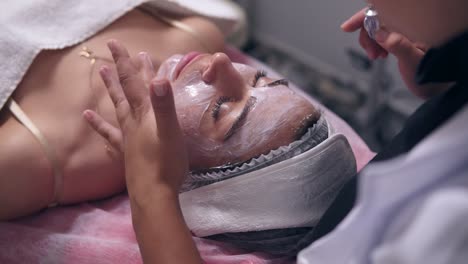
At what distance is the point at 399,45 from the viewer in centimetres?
94

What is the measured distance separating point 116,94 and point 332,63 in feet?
4.30

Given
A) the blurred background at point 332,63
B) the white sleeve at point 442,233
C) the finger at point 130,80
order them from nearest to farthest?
the white sleeve at point 442,233 → the finger at point 130,80 → the blurred background at point 332,63

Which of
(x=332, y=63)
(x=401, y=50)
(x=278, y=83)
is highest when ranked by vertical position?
(x=401, y=50)

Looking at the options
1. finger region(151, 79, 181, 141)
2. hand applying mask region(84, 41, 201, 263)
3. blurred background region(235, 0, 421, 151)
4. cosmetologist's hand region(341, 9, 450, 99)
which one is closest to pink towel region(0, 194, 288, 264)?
hand applying mask region(84, 41, 201, 263)

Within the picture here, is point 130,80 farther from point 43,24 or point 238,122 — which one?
point 43,24

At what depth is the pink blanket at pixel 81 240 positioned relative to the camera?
1.01m

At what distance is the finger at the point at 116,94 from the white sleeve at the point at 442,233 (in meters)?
0.58

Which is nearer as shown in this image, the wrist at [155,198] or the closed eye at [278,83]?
the wrist at [155,198]

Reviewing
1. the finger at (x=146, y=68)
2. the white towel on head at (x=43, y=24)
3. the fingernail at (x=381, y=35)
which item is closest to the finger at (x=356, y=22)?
the fingernail at (x=381, y=35)

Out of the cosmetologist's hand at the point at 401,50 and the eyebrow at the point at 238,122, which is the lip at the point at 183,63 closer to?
the eyebrow at the point at 238,122

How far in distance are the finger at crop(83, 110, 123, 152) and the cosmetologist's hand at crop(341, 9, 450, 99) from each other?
0.50m

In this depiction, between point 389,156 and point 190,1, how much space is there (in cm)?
85

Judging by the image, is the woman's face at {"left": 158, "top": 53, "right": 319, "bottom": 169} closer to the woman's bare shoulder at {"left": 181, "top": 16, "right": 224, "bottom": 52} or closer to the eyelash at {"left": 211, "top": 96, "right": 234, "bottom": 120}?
the eyelash at {"left": 211, "top": 96, "right": 234, "bottom": 120}

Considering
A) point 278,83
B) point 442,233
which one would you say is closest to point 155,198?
point 278,83
